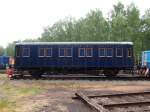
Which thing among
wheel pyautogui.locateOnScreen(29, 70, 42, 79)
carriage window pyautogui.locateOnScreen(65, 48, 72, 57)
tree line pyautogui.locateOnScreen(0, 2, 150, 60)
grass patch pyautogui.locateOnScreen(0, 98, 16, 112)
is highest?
tree line pyautogui.locateOnScreen(0, 2, 150, 60)

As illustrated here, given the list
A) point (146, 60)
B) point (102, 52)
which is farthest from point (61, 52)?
point (146, 60)

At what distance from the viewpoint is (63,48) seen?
37375mm

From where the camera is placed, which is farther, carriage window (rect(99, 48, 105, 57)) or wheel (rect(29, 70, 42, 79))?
wheel (rect(29, 70, 42, 79))

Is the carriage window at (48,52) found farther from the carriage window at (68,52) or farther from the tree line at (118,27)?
the tree line at (118,27)

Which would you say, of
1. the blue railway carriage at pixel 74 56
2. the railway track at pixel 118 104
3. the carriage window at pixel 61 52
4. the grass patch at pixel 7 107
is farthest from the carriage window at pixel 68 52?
the grass patch at pixel 7 107

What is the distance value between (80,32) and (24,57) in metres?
46.8

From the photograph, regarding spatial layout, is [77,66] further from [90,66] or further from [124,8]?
[124,8]

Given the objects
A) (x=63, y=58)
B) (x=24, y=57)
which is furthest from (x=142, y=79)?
(x=24, y=57)

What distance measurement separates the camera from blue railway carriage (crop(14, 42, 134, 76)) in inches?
1457

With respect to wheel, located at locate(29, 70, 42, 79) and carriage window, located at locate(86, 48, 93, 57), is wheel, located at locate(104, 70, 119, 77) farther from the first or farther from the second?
wheel, located at locate(29, 70, 42, 79)

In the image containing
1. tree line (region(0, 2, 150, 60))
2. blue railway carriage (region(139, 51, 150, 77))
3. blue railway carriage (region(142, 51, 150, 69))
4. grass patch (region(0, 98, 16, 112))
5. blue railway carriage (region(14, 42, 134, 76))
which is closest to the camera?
grass patch (region(0, 98, 16, 112))

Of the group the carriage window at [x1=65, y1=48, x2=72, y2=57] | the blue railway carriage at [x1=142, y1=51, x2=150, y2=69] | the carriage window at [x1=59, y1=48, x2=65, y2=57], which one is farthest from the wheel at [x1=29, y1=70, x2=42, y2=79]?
the blue railway carriage at [x1=142, y1=51, x2=150, y2=69]

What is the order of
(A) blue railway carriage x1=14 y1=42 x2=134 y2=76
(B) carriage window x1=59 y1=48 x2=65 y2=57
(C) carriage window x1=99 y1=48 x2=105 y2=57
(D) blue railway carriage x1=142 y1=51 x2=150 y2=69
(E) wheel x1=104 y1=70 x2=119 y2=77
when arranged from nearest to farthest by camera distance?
(A) blue railway carriage x1=14 y1=42 x2=134 y2=76
(C) carriage window x1=99 y1=48 x2=105 y2=57
(B) carriage window x1=59 y1=48 x2=65 y2=57
(E) wheel x1=104 y1=70 x2=119 y2=77
(D) blue railway carriage x1=142 y1=51 x2=150 y2=69

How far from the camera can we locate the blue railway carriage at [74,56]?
121 feet
